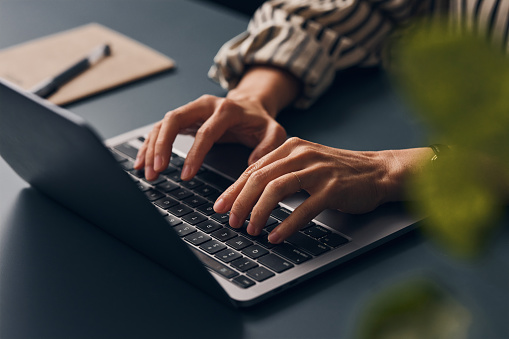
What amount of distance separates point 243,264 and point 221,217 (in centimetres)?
9

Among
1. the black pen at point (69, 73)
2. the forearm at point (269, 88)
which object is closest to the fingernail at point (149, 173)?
the forearm at point (269, 88)

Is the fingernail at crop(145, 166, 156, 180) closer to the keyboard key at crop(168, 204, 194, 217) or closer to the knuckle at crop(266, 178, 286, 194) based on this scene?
the keyboard key at crop(168, 204, 194, 217)

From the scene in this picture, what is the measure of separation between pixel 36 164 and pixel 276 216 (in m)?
0.25

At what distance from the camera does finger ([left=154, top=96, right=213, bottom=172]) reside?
671 millimetres

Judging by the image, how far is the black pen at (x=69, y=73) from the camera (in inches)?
35.4

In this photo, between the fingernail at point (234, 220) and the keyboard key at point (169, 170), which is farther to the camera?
the keyboard key at point (169, 170)

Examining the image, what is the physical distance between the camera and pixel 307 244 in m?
0.55

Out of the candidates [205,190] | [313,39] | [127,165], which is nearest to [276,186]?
[205,190]

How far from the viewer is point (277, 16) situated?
971mm

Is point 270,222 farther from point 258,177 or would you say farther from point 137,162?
point 137,162

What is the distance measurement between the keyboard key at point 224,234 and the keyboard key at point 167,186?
0.11 metres

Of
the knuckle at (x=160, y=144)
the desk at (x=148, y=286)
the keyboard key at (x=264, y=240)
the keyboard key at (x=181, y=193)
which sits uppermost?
the knuckle at (x=160, y=144)

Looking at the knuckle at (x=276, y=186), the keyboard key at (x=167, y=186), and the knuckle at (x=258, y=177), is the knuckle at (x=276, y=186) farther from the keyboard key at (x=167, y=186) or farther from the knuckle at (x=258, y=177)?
the keyboard key at (x=167, y=186)

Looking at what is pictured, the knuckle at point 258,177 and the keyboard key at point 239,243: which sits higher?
the knuckle at point 258,177
